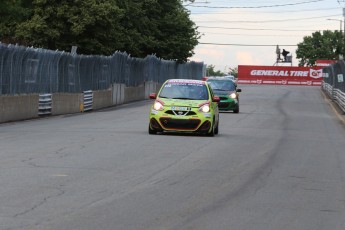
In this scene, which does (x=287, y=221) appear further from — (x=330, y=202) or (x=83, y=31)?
(x=83, y=31)

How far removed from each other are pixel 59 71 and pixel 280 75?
79732 mm

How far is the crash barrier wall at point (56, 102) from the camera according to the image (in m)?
28.5

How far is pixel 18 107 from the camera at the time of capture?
29.4 meters

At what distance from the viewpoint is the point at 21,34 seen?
182 feet

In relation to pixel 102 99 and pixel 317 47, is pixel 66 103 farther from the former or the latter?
pixel 317 47

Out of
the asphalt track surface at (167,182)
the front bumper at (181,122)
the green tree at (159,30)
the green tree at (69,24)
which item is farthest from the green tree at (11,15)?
the front bumper at (181,122)

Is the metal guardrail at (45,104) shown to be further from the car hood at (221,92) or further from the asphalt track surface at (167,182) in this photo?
the asphalt track surface at (167,182)

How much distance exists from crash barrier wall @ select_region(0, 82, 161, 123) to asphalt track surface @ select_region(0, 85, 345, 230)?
6.57 metres

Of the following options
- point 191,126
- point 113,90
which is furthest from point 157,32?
point 191,126

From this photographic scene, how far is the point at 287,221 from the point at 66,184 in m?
3.53

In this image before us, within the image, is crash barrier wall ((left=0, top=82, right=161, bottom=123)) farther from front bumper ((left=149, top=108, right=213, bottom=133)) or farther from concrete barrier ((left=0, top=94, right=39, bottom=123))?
front bumper ((left=149, top=108, right=213, bottom=133))

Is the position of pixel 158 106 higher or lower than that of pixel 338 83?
lower

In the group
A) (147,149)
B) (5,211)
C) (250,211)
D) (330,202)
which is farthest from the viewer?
(147,149)

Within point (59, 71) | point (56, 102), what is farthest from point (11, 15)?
point (56, 102)
